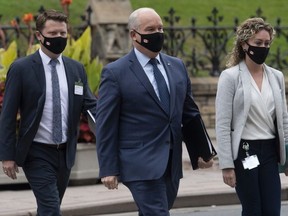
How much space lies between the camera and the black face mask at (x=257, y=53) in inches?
317

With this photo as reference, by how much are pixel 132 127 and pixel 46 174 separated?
112 cm

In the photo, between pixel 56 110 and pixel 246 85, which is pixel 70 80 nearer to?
pixel 56 110

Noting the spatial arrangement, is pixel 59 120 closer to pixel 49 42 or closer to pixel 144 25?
pixel 49 42

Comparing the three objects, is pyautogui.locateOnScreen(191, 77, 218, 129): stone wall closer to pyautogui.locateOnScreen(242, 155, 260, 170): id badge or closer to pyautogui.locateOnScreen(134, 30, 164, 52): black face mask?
pyautogui.locateOnScreen(242, 155, 260, 170): id badge

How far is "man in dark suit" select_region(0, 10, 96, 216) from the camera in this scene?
8398 millimetres

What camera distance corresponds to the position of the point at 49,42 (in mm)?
8594

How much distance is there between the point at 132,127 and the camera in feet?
24.7

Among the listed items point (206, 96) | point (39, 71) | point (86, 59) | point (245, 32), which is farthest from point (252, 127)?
point (206, 96)

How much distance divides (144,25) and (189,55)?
37.1 feet

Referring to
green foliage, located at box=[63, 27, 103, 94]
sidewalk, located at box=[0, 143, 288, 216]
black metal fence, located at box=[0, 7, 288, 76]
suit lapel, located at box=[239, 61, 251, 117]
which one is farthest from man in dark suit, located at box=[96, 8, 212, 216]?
black metal fence, located at box=[0, 7, 288, 76]

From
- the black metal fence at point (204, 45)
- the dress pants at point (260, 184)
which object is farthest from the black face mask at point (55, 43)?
the black metal fence at point (204, 45)

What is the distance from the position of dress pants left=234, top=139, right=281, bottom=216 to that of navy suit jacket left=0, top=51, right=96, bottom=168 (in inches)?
53.8

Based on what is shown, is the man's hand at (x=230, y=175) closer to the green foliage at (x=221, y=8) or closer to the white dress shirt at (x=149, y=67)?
the white dress shirt at (x=149, y=67)

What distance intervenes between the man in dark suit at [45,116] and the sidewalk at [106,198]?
107 inches
